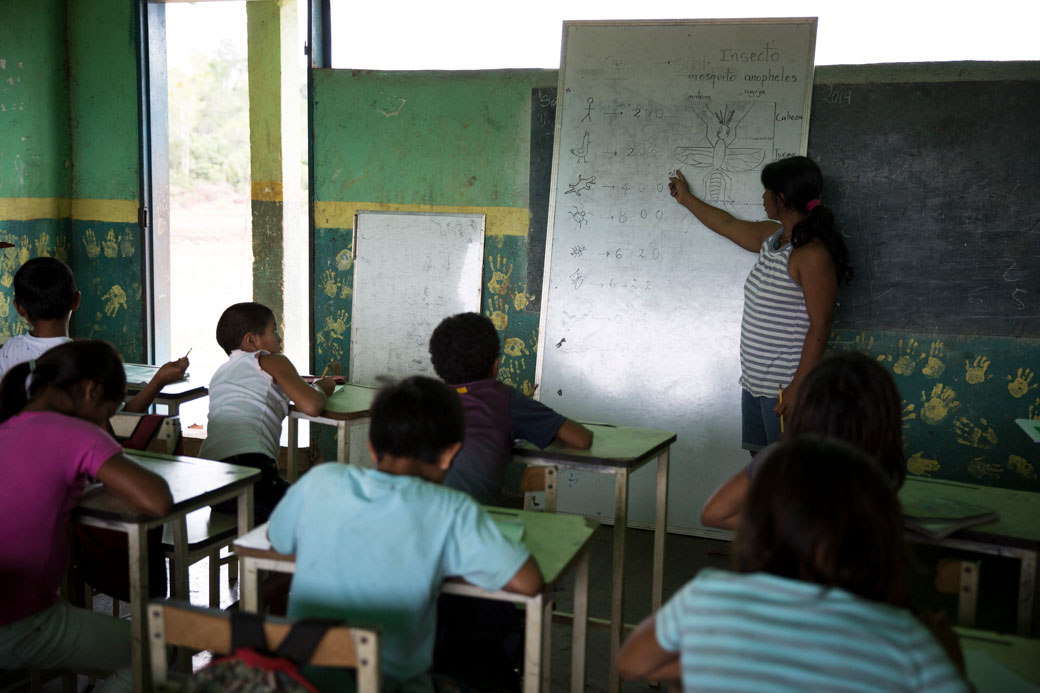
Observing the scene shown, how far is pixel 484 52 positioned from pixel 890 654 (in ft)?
12.9

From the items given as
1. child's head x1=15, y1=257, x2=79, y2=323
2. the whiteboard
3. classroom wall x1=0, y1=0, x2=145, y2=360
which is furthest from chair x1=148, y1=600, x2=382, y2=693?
classroom wall x1=0, y1=0, x2=145, y2=360

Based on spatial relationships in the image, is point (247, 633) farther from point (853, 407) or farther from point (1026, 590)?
point (1026, 590)

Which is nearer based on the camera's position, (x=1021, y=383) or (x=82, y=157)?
(x=1021, y=383)

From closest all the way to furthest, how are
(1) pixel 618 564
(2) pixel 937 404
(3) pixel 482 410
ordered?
1. (3) pixel 482 410
2. (1) pixel 618 564
3. (2) pixel 937 404

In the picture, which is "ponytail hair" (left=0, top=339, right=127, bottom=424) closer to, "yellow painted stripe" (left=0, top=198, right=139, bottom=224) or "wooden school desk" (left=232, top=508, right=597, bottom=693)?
"wooden school desk" (left=232, top=508, right=597, bottom=693)

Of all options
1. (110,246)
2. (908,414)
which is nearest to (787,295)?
(908,414)

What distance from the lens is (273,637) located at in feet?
4.47

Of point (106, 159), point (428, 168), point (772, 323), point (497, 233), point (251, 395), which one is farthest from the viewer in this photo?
point (106, 159)

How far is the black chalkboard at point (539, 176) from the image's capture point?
4.29 meters

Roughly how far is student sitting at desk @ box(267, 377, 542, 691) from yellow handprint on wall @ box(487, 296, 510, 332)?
2.77 m

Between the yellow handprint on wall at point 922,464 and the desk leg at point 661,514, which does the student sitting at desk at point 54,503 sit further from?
the yellow handprint on wall at point 922,464

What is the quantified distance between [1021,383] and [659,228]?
5.14ft

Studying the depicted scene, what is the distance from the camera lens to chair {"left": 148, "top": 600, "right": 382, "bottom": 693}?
1.34 meters

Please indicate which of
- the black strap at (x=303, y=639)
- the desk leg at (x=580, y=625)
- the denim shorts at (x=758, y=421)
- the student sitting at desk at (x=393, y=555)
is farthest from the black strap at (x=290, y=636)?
the denim shorts at (x=758, y=421)
